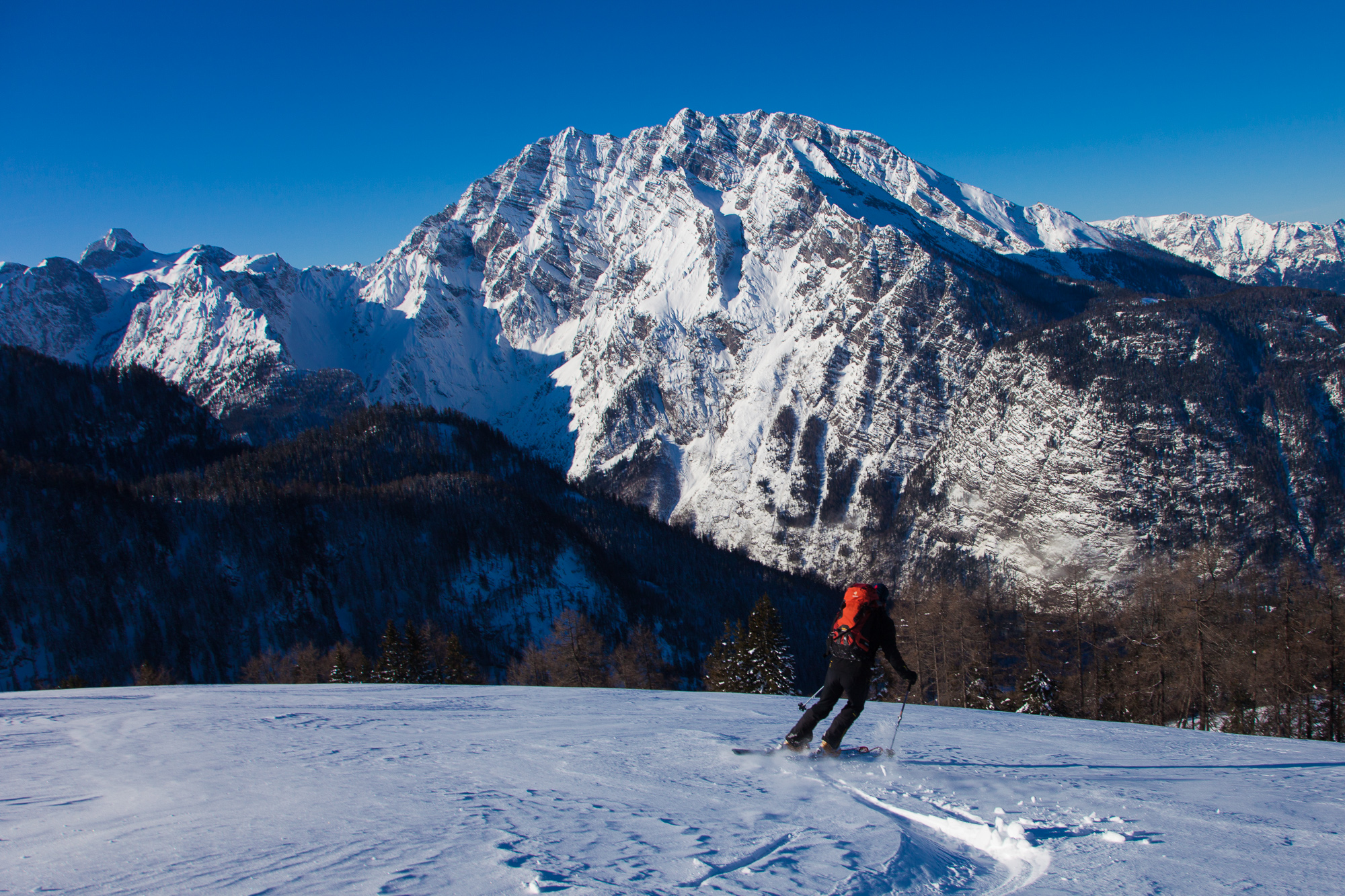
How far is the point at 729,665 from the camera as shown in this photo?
134ft

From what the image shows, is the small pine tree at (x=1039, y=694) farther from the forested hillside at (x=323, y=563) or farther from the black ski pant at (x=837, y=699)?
the forested hillside at (x=323, y=563)

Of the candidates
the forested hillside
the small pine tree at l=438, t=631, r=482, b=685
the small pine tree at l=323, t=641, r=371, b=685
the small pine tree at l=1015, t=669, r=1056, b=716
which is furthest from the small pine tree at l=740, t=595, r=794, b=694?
the forested hillside

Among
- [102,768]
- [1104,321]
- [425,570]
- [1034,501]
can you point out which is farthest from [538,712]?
[1104,321]

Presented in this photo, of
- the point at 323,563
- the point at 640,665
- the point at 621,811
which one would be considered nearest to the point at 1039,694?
the point at 640,665

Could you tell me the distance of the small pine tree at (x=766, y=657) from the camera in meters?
39.0

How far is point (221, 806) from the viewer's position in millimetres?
5434

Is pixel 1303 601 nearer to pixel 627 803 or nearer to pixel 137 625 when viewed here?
pixel 627 803

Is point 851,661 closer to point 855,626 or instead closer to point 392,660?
point 855,626

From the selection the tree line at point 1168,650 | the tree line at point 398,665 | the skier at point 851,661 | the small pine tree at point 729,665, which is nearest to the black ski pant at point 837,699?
the skier at point 851,661

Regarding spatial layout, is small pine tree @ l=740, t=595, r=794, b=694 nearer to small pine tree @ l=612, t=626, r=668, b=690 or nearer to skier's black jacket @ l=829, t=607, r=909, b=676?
small pine tree @ l=612, t=626, r=668, b=690

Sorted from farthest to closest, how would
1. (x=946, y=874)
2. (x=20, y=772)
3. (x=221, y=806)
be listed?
(x=20, y=772) < (x=221, y=806) < (x=946, y=874)

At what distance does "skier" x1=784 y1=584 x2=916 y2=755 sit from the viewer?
7.91 meters

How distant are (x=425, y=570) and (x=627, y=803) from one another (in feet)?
355

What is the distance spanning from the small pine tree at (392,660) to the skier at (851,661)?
42416 millimetres
